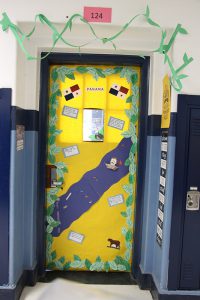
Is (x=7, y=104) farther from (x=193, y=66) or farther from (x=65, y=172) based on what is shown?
(x=193, y=66)

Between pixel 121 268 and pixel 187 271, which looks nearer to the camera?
pixel 187 271

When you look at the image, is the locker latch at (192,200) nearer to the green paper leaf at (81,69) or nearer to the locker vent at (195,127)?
the locker vent at (195,127)

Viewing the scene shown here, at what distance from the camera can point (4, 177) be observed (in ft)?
7.90

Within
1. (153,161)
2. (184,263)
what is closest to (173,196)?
(153,161)

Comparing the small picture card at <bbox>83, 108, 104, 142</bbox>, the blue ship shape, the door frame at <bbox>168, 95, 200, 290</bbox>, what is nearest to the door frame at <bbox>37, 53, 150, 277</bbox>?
the blue ship shape

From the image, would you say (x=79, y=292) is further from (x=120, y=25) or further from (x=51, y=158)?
(x=120, y=25)

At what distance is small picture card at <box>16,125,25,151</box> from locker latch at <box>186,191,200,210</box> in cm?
146

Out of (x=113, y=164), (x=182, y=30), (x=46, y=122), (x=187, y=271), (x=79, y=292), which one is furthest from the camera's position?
(x=113, y=164)

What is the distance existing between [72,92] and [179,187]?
1344 mm

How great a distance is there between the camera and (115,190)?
9.73 ft

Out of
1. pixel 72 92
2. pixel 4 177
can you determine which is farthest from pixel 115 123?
pixel 4 177

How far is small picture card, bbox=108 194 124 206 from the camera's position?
2975mm

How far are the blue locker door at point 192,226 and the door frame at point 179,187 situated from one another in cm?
3

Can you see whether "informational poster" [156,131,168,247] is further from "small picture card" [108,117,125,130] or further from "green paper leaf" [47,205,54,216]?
"green paper leaf" [47,205,54,216]
